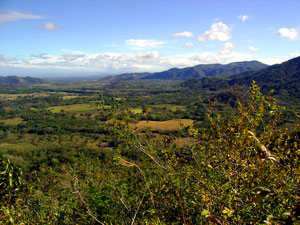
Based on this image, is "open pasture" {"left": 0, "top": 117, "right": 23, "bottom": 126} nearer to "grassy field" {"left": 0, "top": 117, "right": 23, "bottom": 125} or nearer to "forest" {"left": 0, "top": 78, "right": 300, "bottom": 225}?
"grassy field" {"left": 0, "top": 117, "right": 23, "bottom": 125}

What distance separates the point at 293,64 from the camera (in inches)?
5502

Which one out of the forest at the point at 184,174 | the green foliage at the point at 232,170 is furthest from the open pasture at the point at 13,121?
the green foliage at the point at 232,170

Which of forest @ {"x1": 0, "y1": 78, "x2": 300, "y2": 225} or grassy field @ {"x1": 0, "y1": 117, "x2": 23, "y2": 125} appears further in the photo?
grassy field @ {"x1": 0, "y1": 117, "x2": 23, "y2": 125}

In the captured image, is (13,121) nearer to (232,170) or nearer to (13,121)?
(13,121)

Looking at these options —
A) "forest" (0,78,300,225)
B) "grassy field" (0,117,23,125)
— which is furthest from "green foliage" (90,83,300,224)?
"grassy field" (0,117,23,125)

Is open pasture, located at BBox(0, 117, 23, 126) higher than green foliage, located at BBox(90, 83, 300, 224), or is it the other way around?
green foliage, located at BBox(90, 83, 300, 224)

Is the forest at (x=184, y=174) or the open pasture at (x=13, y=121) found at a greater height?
the forest at (x=184, y=174)

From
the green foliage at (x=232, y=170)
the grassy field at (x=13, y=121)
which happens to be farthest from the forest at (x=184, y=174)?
the grassy field at (x=13, y=121)

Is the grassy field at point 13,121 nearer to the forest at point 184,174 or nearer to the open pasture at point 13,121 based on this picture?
the open pasture at point 13,121

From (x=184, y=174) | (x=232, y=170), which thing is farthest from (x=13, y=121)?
(x=232, y=170)

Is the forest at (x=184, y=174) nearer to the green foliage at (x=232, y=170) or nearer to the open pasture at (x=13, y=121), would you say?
the green foliage at (x=232, y=170)

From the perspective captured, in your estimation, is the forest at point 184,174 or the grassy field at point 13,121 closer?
the forest at point 184,174

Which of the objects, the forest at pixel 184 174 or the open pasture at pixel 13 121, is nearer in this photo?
the forest at pixel 184 174

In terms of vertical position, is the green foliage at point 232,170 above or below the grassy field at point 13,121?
above
